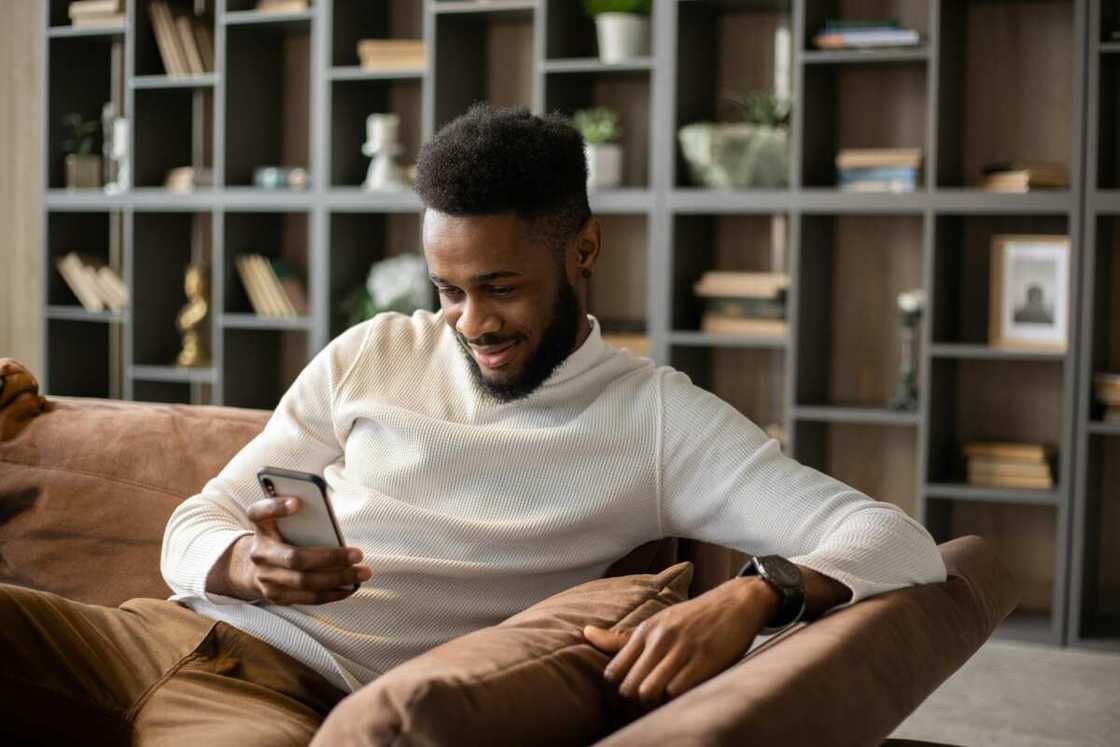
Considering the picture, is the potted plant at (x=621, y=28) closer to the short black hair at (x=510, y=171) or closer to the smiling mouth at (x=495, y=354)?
the short black hair at (x=510, y=171)

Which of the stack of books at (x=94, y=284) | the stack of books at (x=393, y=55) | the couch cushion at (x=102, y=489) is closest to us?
the couch cushion at (x=102, y=489)

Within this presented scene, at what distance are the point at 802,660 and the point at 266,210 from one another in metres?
3.85

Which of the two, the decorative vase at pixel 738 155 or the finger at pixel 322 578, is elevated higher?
the decorative vase at pixel 738 155

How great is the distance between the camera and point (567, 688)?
1.34 metres

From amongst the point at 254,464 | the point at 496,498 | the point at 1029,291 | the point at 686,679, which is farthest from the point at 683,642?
the point at 1029,291

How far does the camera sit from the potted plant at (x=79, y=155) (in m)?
5.22

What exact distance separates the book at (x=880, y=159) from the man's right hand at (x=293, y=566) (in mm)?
2828

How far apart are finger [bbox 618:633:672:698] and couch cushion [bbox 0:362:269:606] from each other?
1.06 m

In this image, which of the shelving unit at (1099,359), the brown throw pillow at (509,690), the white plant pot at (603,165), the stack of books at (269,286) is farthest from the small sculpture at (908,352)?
the brown throw pillow at (509,690)

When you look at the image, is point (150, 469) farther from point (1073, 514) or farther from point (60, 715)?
point (1073, 514)

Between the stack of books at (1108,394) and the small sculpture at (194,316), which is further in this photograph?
the small sculpture at (194,316)

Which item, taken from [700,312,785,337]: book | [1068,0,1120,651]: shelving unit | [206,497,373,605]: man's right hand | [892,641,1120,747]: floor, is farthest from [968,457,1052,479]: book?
[206,497,373,605]: man's right hand

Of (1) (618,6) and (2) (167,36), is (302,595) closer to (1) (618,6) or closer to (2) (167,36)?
(1) (618,6)

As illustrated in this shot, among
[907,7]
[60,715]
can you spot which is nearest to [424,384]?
[60,715]
